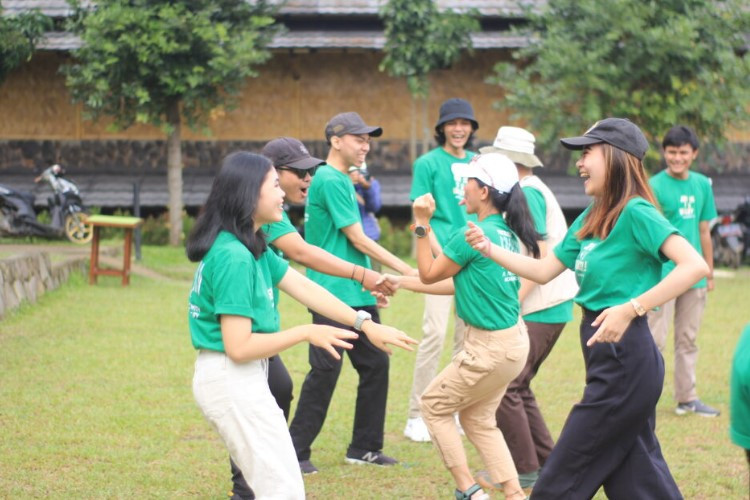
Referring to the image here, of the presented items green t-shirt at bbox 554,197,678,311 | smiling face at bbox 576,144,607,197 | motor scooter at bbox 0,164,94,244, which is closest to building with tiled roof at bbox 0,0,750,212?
motor scooter at bbox 0,164,94,244

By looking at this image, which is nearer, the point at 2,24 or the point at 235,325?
the point at 235,325

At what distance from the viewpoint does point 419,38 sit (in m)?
18.6

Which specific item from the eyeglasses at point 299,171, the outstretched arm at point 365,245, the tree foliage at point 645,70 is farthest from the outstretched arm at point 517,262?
the tree foliage at point 645,70

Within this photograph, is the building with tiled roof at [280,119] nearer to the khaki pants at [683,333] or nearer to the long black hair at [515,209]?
the khaki pants at [683,333]

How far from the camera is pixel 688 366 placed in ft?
28.3

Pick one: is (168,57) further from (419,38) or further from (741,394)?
(741,394)

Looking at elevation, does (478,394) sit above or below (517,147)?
below

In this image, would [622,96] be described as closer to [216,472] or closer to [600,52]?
[600,52]

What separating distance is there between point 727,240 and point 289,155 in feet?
45.8

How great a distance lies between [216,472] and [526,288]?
6.95 ft

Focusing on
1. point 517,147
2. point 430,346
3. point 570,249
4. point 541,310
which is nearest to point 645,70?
point 430,346

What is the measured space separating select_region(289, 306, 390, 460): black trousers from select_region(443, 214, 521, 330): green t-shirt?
1212 millimetres

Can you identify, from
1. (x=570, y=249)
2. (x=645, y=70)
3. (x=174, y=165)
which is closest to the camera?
(x=570, y=249)

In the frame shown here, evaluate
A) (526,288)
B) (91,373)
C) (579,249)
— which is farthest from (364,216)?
(579,249)
